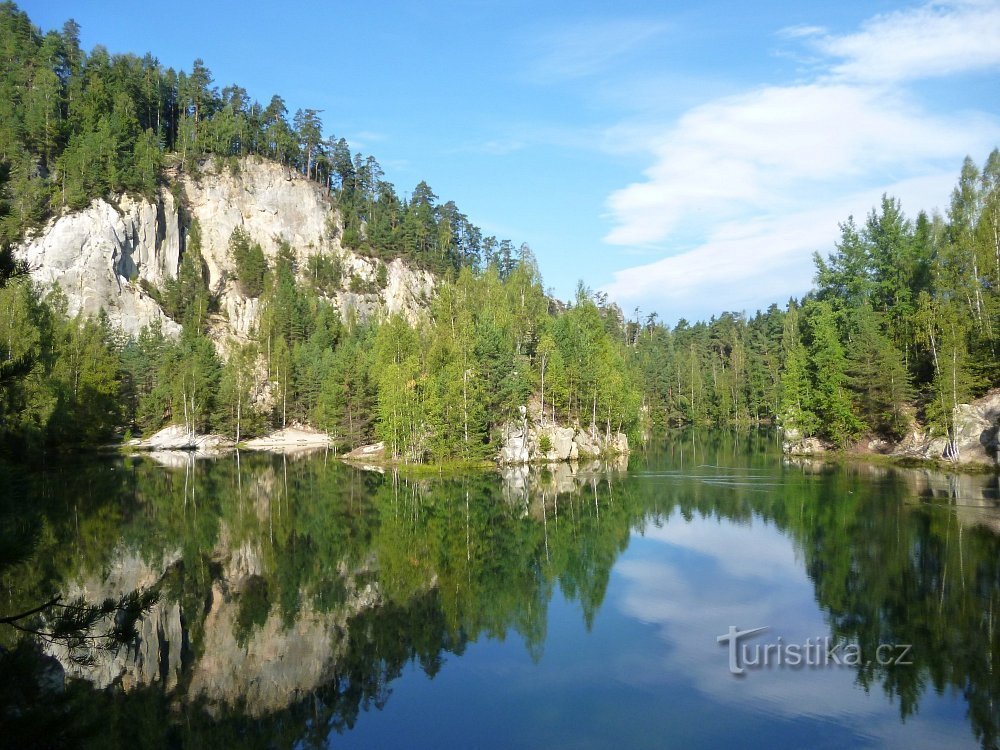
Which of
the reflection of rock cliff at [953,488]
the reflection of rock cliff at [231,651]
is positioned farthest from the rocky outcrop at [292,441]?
the reflection of rock cliff at [231,651]

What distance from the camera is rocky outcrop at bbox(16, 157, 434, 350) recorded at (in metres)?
88.3

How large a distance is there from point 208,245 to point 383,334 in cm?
5277

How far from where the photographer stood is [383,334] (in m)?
74.0

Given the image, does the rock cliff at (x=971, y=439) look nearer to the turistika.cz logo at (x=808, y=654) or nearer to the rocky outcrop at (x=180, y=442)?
the turistika.cz logo at (x=808, y=654)

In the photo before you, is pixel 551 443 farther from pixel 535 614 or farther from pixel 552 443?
pixel 535 614

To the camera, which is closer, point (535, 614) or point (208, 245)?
point (535, 614)

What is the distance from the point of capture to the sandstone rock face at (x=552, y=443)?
60.3 m

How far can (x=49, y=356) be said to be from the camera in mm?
51812

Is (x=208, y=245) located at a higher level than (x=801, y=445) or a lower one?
higher

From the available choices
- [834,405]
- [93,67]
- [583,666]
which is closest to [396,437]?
[834,405]

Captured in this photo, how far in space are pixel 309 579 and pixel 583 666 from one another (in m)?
12.3

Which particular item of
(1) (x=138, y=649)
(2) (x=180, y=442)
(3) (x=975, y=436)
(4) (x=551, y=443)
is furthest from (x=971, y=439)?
(2) (x=180, y=442)

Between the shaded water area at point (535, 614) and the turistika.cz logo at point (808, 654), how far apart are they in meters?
0.14

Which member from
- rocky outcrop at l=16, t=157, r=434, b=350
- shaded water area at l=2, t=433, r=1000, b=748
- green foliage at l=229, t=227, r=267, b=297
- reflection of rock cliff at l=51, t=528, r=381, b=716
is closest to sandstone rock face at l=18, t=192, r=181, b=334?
rocky outcrop at l=16, t=157, r=434, b=350
